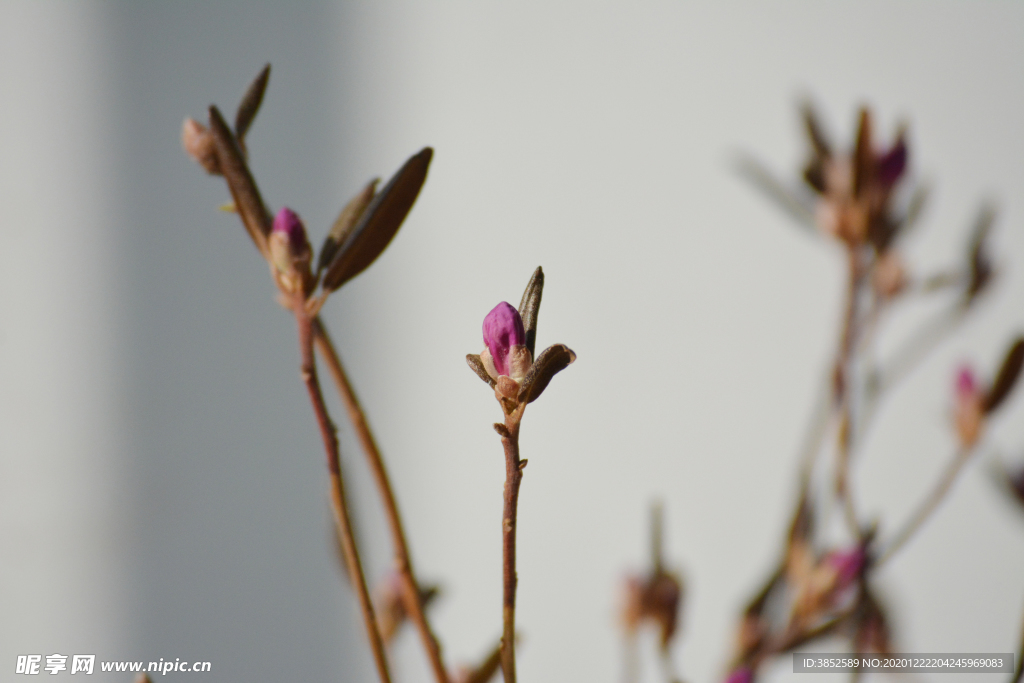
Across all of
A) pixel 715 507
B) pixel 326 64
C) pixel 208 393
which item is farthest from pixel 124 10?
pixel 715 507

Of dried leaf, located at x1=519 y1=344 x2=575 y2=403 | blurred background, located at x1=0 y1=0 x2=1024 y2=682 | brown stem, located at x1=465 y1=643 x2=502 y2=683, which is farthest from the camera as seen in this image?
blurred background, located at x1=0 y1=0 x2=1024 y2=682

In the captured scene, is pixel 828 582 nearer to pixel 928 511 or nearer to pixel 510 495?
pixel 928 511

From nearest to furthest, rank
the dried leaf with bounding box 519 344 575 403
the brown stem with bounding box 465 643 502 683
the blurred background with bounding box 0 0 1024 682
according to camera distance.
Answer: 1. the dried leaf with bounding box 519 344 575 403
2. the brown stem with bounding box 465 643 502 683
3. the blurred background with bounding box 0 0 1024 682

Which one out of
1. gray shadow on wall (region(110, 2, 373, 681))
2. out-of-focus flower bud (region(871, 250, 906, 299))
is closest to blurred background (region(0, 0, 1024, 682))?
gray shadow on wall (region(110, 2, 373, 681))

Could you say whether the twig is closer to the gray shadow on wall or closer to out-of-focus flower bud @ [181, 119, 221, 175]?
out-of-focus flower bud @ [181, 119, 221, 175]

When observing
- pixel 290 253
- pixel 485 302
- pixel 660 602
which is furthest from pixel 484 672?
pixel 485 302

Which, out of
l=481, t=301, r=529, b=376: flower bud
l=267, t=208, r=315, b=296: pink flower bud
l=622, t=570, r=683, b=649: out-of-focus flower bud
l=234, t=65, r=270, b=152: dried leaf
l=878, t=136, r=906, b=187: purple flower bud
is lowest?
l=622, t=570, r=683, b=649: out-of-focus flower bud

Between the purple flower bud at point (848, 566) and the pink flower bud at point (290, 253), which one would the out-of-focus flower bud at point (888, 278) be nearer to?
the purple flower bud at point (848, 566)
